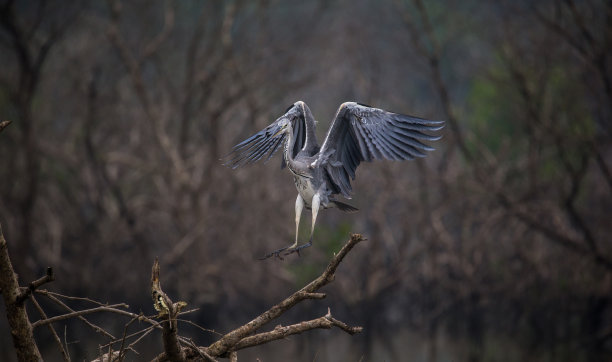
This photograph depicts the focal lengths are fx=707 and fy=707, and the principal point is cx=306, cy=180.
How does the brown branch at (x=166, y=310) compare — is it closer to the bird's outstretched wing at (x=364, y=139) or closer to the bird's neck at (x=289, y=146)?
the bird's neck at (x=289, y=146)

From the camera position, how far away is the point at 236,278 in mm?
13195

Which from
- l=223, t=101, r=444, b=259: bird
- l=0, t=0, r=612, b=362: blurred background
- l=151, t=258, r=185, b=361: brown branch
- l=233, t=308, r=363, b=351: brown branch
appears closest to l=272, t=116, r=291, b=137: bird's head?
l=223, t=101, r=444, b=259: bird

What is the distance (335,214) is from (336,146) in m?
10.4

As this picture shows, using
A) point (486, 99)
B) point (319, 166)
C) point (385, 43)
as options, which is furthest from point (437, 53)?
point (385, 43)

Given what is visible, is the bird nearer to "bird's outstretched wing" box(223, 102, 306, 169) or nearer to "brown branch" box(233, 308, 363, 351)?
"bird's outstretched wing" box(223, 102, 306, 169)

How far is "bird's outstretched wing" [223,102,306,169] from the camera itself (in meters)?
5.30

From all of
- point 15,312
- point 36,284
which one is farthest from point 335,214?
point 36,284

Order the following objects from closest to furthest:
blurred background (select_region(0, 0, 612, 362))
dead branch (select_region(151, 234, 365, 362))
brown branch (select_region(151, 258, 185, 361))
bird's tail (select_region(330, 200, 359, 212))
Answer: brown branch (select_region(151, 258, 185, 361)) < dead branch (select_region(151, 234, 365, 362)) < bird's tail (select_region(330, 200, 359, 212)) < blurred background (select_region(0, 0, 612, 362))

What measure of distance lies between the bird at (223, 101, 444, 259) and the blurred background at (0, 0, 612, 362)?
5.61 metres

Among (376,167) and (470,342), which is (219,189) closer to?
(376,167)

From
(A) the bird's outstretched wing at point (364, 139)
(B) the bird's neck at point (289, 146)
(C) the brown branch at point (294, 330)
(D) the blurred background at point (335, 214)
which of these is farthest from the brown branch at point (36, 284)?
(D) the blurred background at point (335, 214)

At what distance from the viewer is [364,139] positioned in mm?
5199

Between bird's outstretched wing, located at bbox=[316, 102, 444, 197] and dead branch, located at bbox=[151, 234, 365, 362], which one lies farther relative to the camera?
bird's outstretched wing, located at bbox=[316, 102, 444, 197]

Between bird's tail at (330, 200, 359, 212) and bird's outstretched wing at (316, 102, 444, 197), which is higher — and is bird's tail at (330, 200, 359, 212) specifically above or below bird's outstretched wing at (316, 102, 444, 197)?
below
